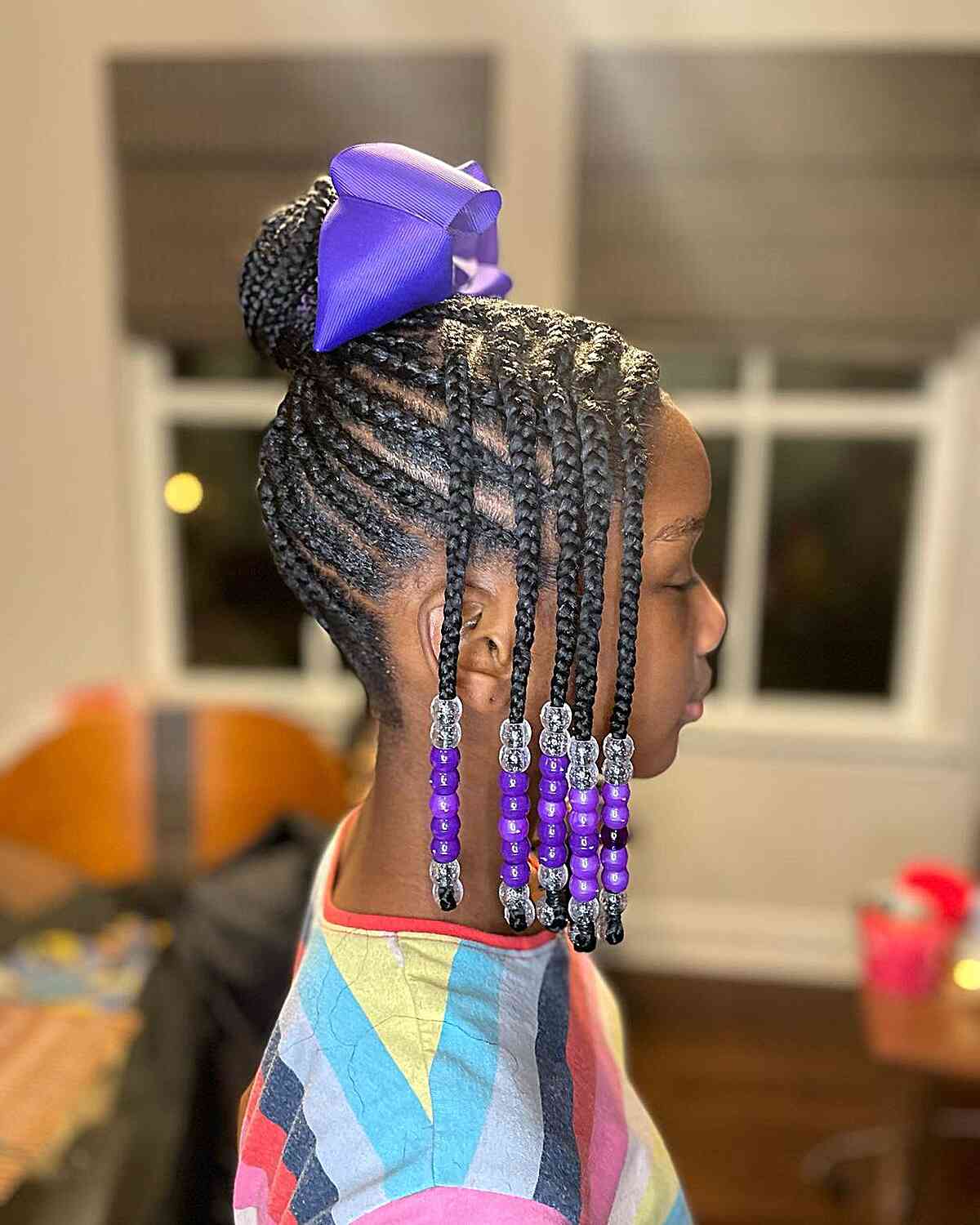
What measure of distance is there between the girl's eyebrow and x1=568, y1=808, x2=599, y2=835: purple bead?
156 millimetres

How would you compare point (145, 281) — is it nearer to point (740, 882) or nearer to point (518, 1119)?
point (740, 882)

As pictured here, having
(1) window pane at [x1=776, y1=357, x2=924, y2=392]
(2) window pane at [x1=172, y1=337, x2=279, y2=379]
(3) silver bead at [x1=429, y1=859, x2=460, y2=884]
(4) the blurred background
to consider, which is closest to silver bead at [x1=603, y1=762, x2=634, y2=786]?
(3) silver bead at [x1=429, y1=859, x2=460, y2=884]

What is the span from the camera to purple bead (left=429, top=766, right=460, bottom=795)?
1.89 feet

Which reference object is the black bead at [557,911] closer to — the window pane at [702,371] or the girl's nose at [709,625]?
the girl's nose at [709,625]

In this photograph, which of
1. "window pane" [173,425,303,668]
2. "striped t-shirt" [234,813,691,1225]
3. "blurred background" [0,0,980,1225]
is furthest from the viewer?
"window pane" [173,425,303,668]

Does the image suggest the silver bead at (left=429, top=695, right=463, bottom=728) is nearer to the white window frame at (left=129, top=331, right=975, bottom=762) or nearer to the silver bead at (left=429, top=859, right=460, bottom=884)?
the silver bead at (left=429, top=859, right=460, bottom=884)

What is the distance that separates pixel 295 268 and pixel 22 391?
255cm

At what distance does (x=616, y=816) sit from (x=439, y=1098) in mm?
172

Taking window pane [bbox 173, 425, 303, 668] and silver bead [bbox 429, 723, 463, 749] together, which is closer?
silver bead [bbox 429, 723, 463, 749]

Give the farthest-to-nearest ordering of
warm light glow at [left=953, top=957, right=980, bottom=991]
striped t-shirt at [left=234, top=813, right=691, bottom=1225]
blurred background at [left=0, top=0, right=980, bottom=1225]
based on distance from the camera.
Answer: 1. blurred background at [left=0, top=0, right=980, bottom=1225]
2. warm light glow at [left=953, top=957, right=980, bottom=991]
3. striped t-shirt at [left=234, top=813, right=691, bottom=1225]

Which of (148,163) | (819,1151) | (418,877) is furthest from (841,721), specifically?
(418,877)

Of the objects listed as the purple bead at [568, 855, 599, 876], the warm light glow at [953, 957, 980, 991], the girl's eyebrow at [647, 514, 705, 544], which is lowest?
the warm light glow at [953, 957, 980, 991]

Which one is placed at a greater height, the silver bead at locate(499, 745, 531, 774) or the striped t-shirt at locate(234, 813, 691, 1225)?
the silver bead at locate(499, 745, 531, 774)

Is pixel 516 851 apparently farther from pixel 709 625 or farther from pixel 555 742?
pixel 709 625
